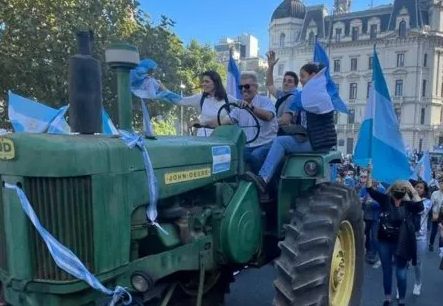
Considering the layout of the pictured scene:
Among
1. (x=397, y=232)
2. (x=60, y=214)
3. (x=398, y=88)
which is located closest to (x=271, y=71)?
(x=397, y=232)

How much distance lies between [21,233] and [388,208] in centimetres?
482

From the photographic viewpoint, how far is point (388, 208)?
6297mm

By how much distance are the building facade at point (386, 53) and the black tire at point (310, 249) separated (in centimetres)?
5439

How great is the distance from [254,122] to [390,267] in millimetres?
3034

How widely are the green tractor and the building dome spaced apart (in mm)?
67764

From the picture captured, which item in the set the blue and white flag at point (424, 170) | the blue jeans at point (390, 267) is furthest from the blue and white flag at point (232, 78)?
the blue and white flag at point (424, 170)

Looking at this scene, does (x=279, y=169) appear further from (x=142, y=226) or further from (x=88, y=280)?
(x=88, y=280)

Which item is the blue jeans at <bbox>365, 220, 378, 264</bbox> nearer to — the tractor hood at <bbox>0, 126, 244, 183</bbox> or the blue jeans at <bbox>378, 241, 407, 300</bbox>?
the blue jeans at <bbox>378, 241, 407, 300</bbox>

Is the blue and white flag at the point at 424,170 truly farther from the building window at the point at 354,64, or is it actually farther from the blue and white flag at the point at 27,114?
the building window at the point at 354,64

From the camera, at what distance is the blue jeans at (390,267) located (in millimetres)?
6121

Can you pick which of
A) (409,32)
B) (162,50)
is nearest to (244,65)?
(409,32)

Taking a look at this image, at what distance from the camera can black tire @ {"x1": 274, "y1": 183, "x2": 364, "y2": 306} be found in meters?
3.63

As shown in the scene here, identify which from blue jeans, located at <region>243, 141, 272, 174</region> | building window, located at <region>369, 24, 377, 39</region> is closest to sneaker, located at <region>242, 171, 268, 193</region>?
blue jeans, located at <region>243, 141, 272, 174</region>

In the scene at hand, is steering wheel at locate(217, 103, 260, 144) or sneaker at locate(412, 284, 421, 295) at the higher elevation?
steering wheel at locate(217, 103, 260, 144)
